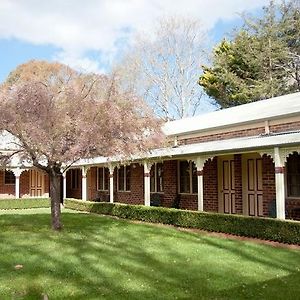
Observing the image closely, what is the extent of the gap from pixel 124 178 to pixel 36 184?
390 inches

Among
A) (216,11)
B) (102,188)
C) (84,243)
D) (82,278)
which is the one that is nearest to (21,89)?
(84,243)

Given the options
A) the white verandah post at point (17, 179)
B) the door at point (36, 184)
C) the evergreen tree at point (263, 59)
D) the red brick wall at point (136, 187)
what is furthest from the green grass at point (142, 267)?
the evergreen tree at point (263, 59)

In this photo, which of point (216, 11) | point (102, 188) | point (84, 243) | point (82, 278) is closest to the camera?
point (82, 278)

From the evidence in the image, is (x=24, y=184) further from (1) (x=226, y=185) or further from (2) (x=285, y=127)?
(2) (x=285, y=127)

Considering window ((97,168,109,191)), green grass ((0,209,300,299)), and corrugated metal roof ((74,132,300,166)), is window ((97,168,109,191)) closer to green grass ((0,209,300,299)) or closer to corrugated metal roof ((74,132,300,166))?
corrugated metal roof ((74,132,300,166))

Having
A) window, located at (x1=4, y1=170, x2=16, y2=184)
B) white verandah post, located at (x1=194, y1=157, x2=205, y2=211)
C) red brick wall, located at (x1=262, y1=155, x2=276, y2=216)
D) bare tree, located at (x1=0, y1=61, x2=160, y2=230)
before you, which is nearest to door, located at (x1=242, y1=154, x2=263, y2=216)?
red brick wall, located at (x1=262, y1=155, x2=276, y2=216)

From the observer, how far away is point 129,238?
1359cm

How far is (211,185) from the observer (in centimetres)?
1945

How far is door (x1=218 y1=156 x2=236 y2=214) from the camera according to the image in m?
18.5

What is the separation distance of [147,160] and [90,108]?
560 centimetres

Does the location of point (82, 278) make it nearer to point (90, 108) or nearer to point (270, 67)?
Result: point (90, 108)

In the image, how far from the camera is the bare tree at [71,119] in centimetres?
1316

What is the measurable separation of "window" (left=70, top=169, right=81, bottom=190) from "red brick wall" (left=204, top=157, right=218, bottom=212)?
556 inches

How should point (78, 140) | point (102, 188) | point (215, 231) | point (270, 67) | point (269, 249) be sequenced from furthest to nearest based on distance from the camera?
1. point (270, 67)
2. point (102, 188)
3. point (215, 231)
4. point (78, 140)
5. point (269, 249)
